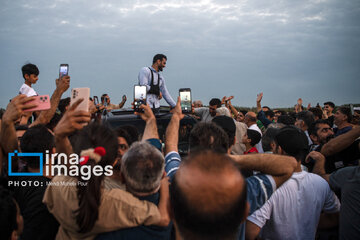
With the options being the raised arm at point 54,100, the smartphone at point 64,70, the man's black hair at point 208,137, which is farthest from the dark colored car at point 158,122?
the man's black hair at point 208,137

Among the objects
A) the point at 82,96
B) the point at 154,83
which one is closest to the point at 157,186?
the point at 82,96

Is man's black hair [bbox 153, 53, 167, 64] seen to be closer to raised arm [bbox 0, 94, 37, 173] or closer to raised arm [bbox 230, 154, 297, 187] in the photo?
raised arm [bbox 0, 94, 37, 173]

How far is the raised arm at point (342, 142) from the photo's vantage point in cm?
311

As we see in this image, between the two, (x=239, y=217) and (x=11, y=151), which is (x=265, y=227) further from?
(x=11, y=151)

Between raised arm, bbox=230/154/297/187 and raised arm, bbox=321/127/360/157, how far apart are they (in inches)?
69.0

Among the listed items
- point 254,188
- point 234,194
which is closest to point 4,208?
point 234,194

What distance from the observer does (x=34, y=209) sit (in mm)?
2209

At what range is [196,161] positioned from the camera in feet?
3.74

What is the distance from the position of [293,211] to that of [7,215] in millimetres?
2202

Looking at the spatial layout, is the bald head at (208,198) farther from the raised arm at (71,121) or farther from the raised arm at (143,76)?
the raised arm at (143,76)

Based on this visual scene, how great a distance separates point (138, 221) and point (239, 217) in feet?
2.75

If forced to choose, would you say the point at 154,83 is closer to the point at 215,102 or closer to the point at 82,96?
the point at 215,102

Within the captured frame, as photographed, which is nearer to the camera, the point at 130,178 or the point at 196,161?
the point at 196,161

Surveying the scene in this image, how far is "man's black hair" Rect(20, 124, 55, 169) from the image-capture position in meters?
2.42
